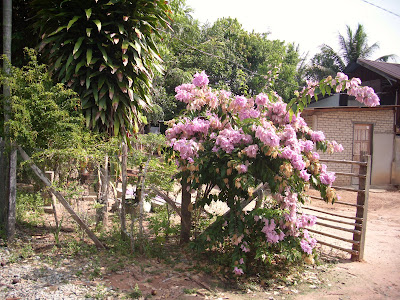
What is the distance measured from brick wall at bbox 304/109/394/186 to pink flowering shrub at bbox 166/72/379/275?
837 centimetres

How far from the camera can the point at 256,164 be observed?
4152mm

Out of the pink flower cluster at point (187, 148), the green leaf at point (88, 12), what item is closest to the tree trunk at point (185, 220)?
the pink flower cluster at point (187, 148)

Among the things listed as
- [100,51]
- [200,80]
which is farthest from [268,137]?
[100,51]

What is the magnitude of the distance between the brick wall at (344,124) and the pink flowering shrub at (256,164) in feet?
27.5

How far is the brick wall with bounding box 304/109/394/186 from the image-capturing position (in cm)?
1259

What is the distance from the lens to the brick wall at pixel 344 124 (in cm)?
1259

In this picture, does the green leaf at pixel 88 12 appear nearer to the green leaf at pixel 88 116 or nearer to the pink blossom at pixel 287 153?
the green leaf at pixel 88 116

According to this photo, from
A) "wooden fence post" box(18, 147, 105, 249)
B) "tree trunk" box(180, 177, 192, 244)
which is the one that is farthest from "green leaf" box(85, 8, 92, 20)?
"tree trunk" box(180, 177, 192, 244)

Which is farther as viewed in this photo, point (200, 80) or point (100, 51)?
point (100, 51)

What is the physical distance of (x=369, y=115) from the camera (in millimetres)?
13031

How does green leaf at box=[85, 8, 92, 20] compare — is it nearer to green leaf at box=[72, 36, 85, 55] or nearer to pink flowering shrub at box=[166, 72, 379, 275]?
green leaf at box=[72, 36, 85, 55]

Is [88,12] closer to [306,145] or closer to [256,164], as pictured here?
[256,164]

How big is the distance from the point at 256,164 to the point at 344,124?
9.94m

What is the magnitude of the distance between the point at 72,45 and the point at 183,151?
2779 mm
